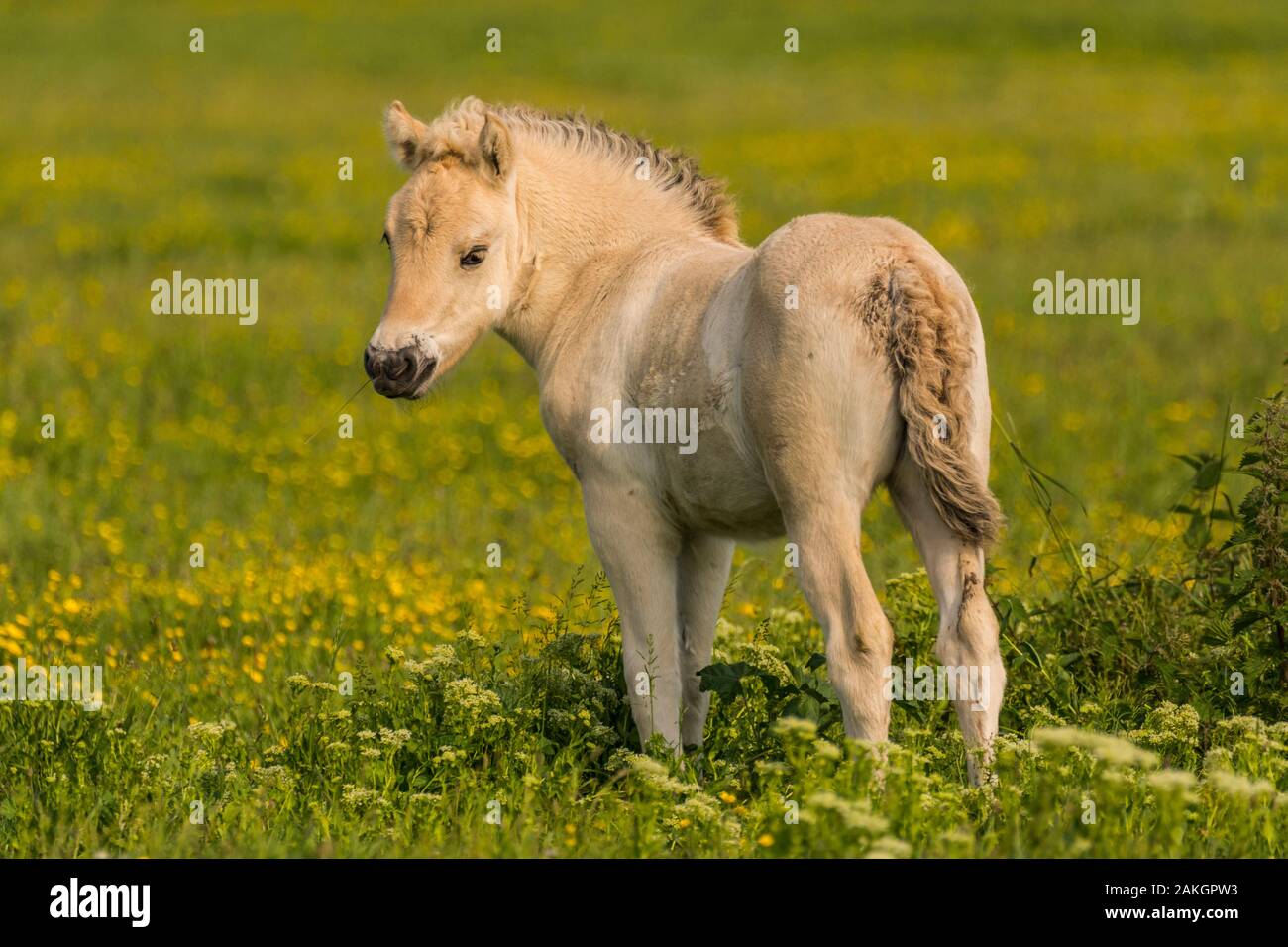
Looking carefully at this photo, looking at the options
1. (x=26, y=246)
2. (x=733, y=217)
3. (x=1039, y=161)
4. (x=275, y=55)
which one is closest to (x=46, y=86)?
(x=275, y=55)

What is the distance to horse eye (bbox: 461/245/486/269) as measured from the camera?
5.83m

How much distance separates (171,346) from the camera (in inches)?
523

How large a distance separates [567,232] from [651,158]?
0.53 meters

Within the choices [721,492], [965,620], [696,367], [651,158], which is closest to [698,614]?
[721,492]

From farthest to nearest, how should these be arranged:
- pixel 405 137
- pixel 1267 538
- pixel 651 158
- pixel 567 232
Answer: pixel 651 158 → pixel 567 232 → pixel 405 137 → pixel 1267 538

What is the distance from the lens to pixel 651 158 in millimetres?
6543

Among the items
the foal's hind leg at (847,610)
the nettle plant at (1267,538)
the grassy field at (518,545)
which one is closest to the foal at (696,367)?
the foal's hind leg at (847,610)

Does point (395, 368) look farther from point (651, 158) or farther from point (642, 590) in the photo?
point (651, 158)

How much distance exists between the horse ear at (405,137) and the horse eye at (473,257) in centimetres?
45

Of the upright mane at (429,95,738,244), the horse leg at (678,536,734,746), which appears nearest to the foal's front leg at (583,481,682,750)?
the horse leg at (678,536,734,746)

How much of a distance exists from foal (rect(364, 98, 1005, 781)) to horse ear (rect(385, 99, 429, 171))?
0.01m

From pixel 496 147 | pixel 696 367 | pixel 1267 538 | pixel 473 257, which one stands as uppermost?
pixel 496 147

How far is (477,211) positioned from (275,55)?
33.9 meters

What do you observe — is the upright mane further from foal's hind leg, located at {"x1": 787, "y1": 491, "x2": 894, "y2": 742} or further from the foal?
foal's hind leg, located at {"x1": 787, "y1": 491, "x2": 894, "y2": 742}
